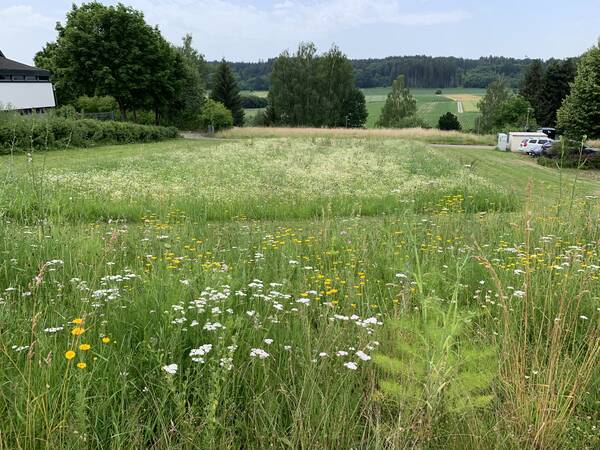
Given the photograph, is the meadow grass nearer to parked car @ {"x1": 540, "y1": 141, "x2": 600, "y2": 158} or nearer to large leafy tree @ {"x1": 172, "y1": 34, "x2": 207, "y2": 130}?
large leafy tree @ {"x1": 172, "y1": 34, "x2": 207, "y2": 130}

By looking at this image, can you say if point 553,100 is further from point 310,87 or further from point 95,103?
point 95,103

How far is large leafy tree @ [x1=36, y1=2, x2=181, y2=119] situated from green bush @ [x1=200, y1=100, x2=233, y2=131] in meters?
7.58

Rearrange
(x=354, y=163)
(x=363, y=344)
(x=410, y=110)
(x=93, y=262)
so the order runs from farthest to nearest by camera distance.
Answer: (x=410, y=110) < (x=354, y=163) < (x=93, y=262) < (x=363, y=344)

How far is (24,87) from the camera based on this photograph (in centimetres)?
4447

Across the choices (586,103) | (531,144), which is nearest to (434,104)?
(531,144)

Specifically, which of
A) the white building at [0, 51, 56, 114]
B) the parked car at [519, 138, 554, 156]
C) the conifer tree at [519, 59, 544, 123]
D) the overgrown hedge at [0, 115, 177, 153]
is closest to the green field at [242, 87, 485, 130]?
the conifer tree at [519, 59, 544, 123]

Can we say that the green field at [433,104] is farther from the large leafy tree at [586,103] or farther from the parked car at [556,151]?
the large leafy tree at [586,103]

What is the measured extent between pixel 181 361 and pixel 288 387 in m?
0.67

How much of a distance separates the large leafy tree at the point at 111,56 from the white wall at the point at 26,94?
5.68 feet

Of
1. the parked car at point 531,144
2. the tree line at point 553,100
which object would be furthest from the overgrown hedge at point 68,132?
the parked car at point 531,144

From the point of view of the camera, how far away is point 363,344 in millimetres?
2996

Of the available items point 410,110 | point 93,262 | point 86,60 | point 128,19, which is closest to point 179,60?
point 128,19

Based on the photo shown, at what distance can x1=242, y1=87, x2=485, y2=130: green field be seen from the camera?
91.0 metres

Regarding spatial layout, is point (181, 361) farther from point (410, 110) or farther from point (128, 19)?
point (410, 110)
